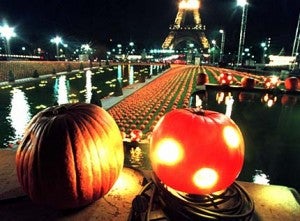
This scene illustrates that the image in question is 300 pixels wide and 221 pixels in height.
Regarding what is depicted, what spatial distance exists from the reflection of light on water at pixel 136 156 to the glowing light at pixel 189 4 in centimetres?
10261

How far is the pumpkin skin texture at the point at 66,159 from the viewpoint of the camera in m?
2.65

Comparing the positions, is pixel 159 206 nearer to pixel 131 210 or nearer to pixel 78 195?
pixel 131 210

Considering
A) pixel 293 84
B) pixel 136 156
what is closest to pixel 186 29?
pixel 293 84

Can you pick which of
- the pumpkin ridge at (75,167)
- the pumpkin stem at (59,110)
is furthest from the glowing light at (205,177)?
the pumpkin stem at (59,110)

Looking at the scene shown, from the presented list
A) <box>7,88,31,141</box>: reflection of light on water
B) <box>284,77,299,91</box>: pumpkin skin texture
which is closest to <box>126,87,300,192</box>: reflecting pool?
<box>284,77,299,91</box>: pumpkin skin texture

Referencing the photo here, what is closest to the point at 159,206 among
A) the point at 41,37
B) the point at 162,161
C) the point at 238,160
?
the point at 162,161

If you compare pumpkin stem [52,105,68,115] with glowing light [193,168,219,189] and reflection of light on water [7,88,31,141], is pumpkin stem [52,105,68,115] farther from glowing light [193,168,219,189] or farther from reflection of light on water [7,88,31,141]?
reflection of light on water [7,88,31,141]

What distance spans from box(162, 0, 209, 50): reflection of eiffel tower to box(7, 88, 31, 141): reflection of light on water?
9071 centimetres

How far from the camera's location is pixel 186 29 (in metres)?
104

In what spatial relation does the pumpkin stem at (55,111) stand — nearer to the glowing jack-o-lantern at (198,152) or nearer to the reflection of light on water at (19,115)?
the glowing jack-o-lantern at (198,152)

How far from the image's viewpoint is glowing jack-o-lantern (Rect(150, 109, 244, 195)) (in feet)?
8.75

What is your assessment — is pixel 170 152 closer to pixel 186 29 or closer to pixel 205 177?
pixel 205 177

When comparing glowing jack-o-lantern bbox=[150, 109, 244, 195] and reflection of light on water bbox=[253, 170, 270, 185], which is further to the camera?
reflection of light on water bbox=[253, 170, 270, 185]

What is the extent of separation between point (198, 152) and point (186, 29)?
4200 inches
